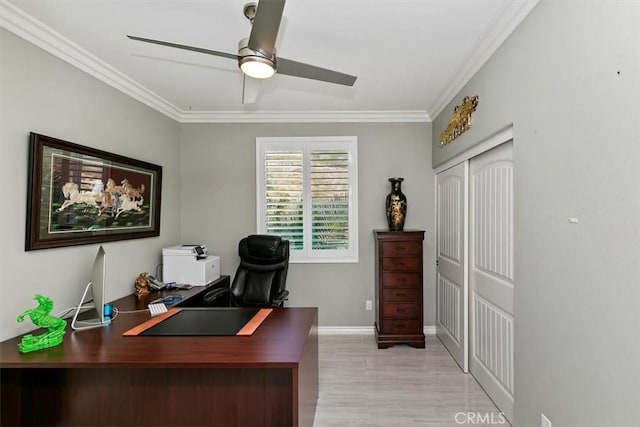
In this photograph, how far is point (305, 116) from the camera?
13.0 feet

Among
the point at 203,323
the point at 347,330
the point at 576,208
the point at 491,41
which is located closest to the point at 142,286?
the point at 203,323

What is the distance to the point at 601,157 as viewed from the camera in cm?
134

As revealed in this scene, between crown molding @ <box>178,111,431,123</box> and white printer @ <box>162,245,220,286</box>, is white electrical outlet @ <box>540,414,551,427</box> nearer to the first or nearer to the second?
white printer @ <box>162,245,220,286</box>

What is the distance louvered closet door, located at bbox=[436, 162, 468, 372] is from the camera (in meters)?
3.05

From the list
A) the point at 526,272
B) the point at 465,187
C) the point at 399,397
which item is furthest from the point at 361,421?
the point at 465,187

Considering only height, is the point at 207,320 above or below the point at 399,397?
above

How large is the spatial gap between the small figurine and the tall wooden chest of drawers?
2356mm

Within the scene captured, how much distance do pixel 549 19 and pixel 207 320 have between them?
2653mm

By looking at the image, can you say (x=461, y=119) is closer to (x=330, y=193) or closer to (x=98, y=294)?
(x=330, y=193)

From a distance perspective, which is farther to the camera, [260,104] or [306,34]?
[260,104]

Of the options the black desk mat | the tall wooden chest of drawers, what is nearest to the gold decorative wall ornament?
the tall wooden chest of drawers

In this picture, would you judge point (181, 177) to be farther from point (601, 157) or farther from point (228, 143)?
point (601, 157)

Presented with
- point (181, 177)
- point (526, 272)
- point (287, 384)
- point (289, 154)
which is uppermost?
point (289, 154)

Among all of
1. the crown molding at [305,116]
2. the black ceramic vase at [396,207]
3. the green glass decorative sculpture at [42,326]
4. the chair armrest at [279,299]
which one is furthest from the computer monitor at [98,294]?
the black ceramic vase at [396,207]
